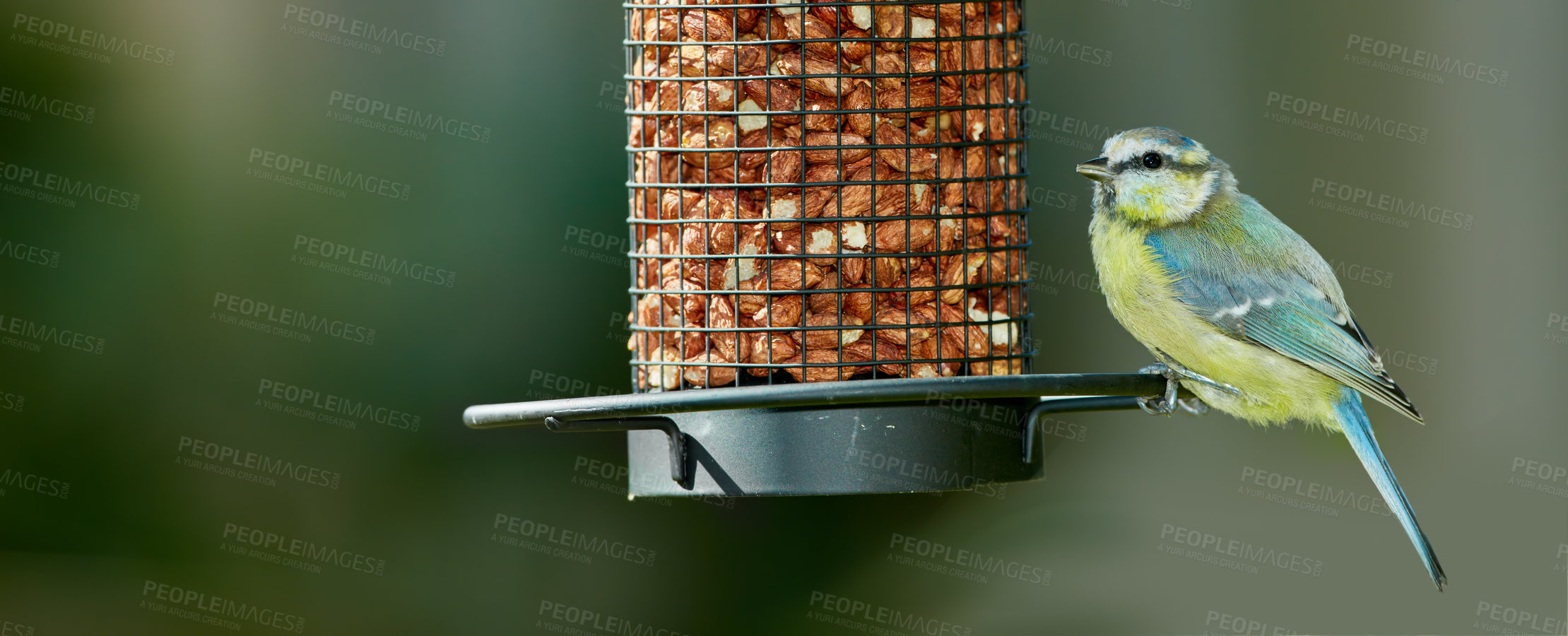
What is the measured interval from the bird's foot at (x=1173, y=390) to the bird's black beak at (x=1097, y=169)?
0.60 meters

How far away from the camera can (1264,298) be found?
3764 mm

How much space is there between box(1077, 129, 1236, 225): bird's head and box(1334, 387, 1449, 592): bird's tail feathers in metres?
0.77

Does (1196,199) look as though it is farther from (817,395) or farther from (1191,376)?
(817,395)

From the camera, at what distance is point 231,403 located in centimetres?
606

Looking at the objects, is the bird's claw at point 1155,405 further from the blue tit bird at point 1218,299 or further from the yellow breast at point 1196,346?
the yellow breast at point 1196,346

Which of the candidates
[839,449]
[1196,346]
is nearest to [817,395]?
[839,449]

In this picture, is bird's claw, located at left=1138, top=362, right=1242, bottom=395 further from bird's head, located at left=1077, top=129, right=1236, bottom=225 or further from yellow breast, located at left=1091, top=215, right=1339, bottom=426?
bird's head, located at left=1077, top=129, right=1236, bottom=225

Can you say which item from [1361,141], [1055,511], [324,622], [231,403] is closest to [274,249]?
[231,403]

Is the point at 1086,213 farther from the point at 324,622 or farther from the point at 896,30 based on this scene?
the point at 324,622

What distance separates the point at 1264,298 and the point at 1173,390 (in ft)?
1.35

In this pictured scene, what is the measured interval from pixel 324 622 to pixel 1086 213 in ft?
13.7

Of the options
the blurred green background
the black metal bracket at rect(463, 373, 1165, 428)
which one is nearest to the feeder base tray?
the black metal bracket at rect(463, 373, 1165, 428)

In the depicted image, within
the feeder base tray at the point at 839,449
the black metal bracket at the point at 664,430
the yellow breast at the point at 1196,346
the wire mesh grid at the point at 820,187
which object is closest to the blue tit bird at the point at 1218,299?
the yellow breast at the point at 1196,346

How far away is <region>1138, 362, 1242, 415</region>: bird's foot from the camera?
3.65 m
